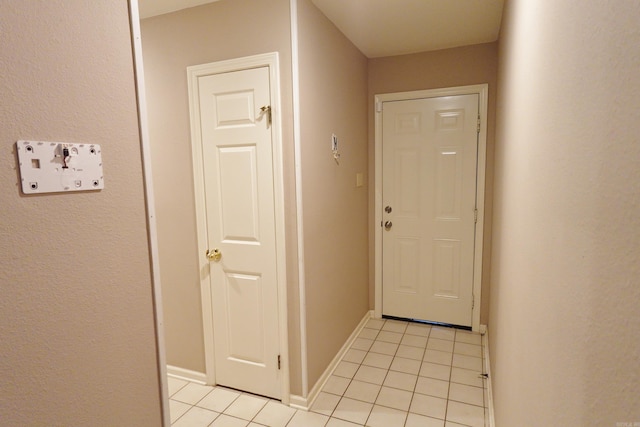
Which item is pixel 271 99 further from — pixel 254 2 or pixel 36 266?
pixel 36 266

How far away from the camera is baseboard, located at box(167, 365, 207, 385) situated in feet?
8.15

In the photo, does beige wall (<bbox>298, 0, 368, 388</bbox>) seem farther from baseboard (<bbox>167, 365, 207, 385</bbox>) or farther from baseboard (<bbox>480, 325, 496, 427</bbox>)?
baseboard (<bbox>480, 325, 496, 427</bbox>)

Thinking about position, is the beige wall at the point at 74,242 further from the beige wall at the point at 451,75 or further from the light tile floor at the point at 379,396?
the beige wall at the point at 451,75

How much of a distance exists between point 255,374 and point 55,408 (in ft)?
5.07

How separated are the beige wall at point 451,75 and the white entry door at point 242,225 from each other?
1.58m

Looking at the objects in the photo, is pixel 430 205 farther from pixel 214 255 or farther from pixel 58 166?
pixel 58 166

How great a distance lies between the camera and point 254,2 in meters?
1.99

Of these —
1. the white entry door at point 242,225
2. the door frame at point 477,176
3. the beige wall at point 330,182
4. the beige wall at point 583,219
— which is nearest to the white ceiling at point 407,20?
the beige wall at point 330,182

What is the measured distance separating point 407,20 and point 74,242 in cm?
247

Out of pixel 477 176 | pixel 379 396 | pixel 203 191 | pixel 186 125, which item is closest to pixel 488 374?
pixel 379 396

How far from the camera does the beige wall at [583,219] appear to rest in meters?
0.38

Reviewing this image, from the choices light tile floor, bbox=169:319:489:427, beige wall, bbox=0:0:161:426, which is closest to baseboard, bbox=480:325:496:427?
light tile floor, bbox=169:319:489:427

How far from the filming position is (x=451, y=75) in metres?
3.03

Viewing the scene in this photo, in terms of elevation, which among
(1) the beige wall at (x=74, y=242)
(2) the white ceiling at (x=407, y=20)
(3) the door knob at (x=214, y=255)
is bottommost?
(3) the door knob at (x=214, y=255)
